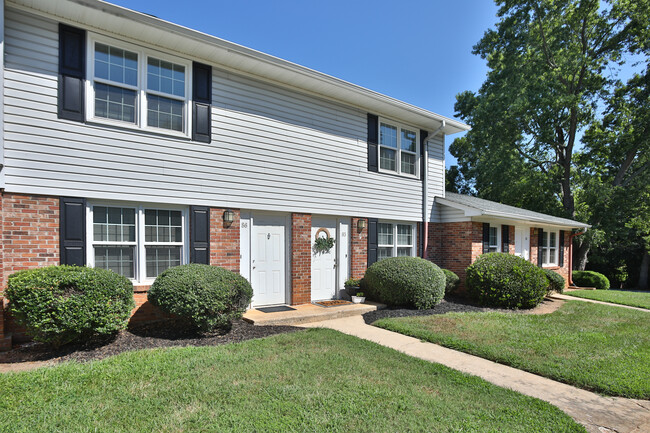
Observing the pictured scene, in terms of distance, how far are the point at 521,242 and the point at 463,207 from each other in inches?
159

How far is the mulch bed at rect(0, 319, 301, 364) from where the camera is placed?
15.9ft

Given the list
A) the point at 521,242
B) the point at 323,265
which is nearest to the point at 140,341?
the point at 323,265

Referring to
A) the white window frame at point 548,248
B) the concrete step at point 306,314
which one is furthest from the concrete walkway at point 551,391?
the white window frame at point 548,248

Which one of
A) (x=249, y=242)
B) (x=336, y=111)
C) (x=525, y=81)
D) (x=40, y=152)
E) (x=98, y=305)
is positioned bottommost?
(x=98, y=305)

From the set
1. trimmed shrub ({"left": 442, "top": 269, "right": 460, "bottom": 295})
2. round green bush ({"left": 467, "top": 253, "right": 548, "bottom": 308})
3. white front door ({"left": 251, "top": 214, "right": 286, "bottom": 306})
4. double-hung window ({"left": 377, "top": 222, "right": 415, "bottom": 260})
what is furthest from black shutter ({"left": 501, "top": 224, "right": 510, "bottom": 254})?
white front door ({"left": 251, "top": 214, "right": 286, "bottom": 306})

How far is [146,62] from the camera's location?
6.49 m

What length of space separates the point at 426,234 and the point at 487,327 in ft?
14.1

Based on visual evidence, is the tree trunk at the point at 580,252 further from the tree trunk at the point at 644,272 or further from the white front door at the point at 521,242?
the white front door at the point at 521,242

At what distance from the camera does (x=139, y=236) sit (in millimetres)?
6367

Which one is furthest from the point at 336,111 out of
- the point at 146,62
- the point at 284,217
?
the point at 146,62

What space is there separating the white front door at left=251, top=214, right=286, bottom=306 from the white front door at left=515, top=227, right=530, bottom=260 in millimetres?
8960

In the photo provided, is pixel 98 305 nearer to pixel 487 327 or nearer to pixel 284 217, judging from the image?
pixel 284 217

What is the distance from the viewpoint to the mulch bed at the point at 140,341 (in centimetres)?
485

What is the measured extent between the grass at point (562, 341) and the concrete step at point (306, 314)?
0.92 metres
